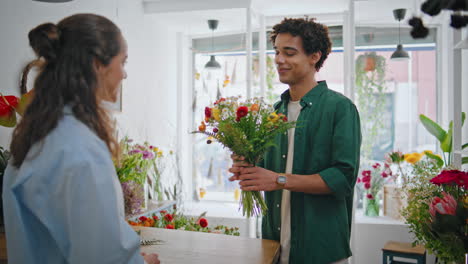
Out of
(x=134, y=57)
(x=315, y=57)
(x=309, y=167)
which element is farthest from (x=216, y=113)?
(x=134, y=57)

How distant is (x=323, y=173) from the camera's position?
163 cm

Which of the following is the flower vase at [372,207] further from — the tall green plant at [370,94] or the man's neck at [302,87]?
the man's neck at [302,87]

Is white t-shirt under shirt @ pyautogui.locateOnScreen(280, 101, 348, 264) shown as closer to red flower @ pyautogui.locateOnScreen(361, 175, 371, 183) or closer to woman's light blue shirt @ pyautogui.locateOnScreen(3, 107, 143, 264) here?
woman's light blue shirt @ pyautogui.locateOnScreen(3, 107, 143, 264)

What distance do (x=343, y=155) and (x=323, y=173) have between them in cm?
11

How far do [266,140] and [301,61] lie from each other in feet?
1.71

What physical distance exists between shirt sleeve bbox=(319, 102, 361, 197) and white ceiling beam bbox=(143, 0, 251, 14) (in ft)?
7.40

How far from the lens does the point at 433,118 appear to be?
13.8ft

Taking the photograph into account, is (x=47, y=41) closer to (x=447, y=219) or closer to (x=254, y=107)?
(x=254, y=107)

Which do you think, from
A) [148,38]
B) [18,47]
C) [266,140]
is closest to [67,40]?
[266,140]

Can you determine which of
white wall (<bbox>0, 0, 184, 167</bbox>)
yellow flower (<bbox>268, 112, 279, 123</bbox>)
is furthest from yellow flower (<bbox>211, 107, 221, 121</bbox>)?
white wall (<bbox>0, 0, 184, 167</bbox>)

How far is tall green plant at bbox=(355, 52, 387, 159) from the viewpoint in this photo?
165 inches

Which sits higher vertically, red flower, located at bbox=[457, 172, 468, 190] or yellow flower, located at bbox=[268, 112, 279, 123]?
yellow flower, located at bbox=[268, 112, 279, 123]

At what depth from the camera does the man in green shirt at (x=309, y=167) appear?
5.38 feet

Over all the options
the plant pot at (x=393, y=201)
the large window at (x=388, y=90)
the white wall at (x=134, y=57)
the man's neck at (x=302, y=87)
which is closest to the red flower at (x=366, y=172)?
the plant pot at (x=393, y=201)
